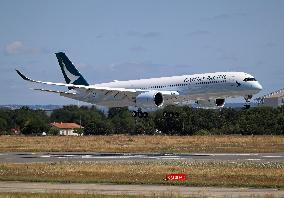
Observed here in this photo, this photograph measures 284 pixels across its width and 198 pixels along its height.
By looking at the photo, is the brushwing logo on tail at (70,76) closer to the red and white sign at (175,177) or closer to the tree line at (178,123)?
the tree line at (178,123)

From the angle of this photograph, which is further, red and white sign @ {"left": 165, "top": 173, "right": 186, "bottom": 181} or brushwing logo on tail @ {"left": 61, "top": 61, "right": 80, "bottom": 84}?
brushwing logo on tail @ {"left": 61, "top": 61, "right": 80, "bottom": 84}

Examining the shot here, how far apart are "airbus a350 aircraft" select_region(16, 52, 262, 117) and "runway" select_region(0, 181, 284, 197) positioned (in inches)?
1206

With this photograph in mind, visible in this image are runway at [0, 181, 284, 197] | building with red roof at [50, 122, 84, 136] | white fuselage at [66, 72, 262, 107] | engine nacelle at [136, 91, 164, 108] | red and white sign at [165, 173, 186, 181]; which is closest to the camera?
runway at [0, 181, 284, 197]

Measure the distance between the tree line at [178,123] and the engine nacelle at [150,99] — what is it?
34627 millimetres

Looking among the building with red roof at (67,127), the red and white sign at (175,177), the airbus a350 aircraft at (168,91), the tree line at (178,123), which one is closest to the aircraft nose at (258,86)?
the airbus a350 aircraft at (168,91)

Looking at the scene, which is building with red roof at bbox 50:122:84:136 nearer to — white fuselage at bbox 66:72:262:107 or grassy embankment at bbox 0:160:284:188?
white fuselage at bbox 66:72:262:107

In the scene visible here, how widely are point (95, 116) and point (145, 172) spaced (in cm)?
10562

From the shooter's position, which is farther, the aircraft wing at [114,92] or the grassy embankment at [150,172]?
the aircraft wing at [114,92]

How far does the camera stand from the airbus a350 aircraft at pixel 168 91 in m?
63.9

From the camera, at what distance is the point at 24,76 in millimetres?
67562

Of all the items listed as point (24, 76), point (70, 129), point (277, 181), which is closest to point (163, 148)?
point (24, 76)

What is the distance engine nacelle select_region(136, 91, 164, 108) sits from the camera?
6812cm

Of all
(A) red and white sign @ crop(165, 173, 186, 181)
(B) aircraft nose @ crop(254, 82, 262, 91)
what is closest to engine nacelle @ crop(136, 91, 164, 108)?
(B) aircraft nose @ crop(254, 82, 262, 91)

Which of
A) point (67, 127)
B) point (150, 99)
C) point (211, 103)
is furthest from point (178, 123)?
point (150, 99)
